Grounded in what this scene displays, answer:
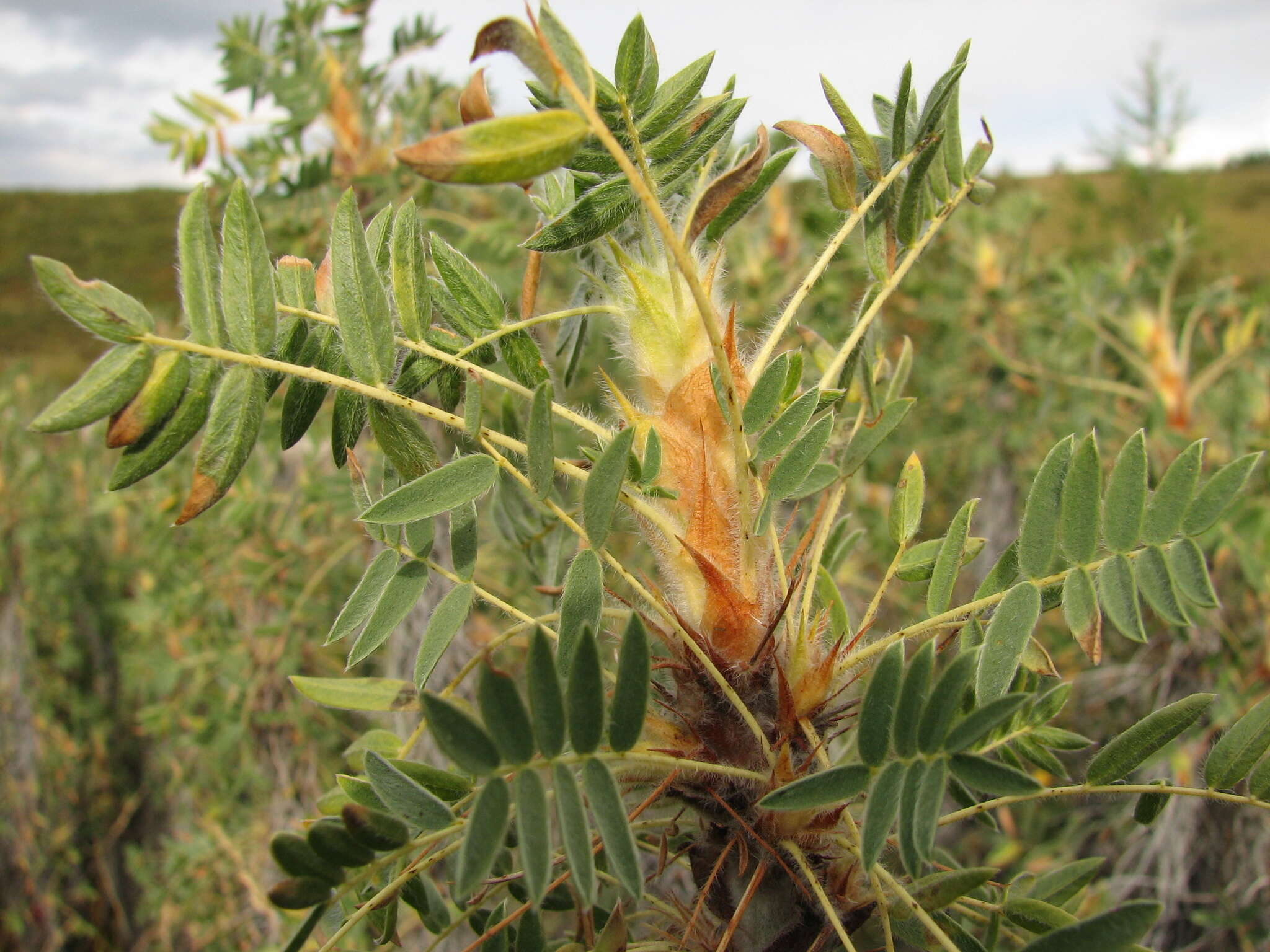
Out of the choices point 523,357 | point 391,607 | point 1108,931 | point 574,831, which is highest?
point 523,357

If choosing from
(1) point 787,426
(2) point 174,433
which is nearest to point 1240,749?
(1) point 787,426

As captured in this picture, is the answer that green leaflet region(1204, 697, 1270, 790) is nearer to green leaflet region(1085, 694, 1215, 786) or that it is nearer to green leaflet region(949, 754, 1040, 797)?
green leaflet region(1085, 694, 1215, 786)

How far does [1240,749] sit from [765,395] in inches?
18.3

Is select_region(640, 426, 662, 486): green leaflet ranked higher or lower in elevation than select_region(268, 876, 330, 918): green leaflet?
higher

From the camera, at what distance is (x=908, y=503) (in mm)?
818

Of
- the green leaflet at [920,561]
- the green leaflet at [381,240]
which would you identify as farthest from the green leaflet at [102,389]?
the green leaflet at [920,561]

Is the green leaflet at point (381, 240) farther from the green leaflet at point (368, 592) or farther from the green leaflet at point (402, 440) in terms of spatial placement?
the green leaflet at point (368, 592)

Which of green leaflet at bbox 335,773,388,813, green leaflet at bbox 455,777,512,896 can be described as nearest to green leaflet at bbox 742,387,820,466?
green leaflet at bbox 455,777,512,896

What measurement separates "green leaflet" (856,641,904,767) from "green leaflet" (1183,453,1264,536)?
291 mm

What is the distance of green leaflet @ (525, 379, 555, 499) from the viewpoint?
2.02 ft

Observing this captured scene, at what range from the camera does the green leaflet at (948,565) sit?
72 centimetres

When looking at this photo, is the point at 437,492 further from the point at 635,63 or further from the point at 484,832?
the point at 635,63

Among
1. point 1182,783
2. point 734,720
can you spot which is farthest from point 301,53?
point 1182,783

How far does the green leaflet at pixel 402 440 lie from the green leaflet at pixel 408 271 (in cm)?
7
